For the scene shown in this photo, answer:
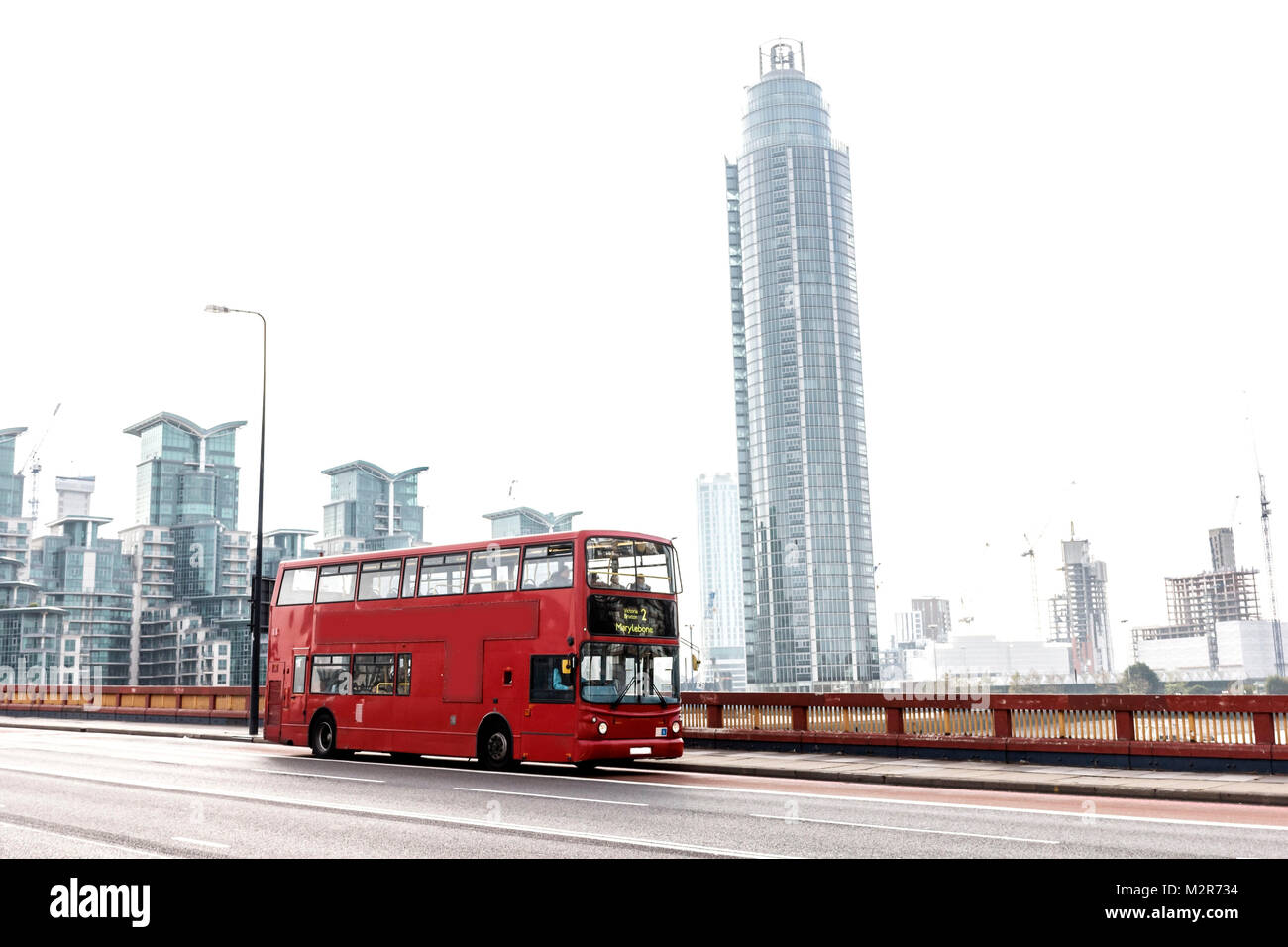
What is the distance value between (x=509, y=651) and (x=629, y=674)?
92.4 inches

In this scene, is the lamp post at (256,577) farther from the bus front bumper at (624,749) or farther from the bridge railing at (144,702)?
the bus front bumper at (624,749)

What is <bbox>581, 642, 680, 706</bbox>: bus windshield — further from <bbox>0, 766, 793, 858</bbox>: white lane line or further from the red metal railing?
<bbox>0, 766, 793, 858</bbox>: white lane line

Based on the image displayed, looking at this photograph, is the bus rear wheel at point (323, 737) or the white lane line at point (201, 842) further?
the bus rear wheel at point (323, 737)

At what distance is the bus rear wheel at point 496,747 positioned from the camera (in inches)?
845

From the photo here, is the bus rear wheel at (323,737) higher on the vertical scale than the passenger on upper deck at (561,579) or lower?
lower

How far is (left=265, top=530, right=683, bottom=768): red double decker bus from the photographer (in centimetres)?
2038

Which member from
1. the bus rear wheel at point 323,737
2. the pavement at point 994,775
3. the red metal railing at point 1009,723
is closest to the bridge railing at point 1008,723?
the red metal railing at point 1009,723

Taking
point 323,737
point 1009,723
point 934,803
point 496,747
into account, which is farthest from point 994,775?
point 323,737

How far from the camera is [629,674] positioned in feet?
68.2

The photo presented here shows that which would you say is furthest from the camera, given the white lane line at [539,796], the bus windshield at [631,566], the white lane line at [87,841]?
the bus windshield at [631,566]

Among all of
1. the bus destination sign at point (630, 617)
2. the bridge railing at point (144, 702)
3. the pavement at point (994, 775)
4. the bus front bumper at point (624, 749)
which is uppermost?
the bus destination sign at point (630, 617)

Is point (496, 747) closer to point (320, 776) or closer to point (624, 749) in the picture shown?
point (624, 749)

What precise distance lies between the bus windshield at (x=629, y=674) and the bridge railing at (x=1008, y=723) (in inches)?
128
